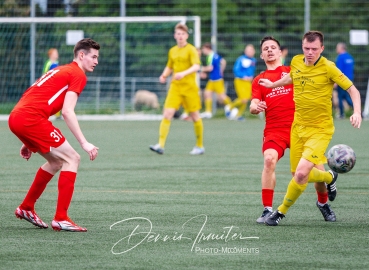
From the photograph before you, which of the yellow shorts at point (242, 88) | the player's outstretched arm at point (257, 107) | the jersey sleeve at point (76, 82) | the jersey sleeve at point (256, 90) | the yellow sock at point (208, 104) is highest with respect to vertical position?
the jersey sleeve at point (76, 82)

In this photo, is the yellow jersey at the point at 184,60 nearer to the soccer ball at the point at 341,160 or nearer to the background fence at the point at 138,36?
the soccer ball at the point at 341,160

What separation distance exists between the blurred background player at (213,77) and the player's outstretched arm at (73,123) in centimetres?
1797

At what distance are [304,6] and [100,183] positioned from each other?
18368 millimetres

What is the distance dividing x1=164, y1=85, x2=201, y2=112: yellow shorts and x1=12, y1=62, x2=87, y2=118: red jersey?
24.0 feet

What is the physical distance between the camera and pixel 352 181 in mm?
10586

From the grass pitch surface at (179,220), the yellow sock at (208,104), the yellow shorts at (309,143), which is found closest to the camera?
the grass pitch surface at (179,220)

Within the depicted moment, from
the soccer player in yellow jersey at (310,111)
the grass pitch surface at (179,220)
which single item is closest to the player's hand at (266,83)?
the soccer player in yellow jersey at (310,111)

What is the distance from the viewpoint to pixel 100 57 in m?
26.6

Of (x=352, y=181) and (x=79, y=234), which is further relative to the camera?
(x=352, y=181)

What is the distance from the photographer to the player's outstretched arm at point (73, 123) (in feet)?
21.7

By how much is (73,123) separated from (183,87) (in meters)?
7.82

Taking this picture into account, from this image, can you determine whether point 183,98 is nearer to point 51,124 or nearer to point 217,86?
point 51,124

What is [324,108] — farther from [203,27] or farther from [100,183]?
[203,27]

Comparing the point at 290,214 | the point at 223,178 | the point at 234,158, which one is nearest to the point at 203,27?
the point at 234,158
